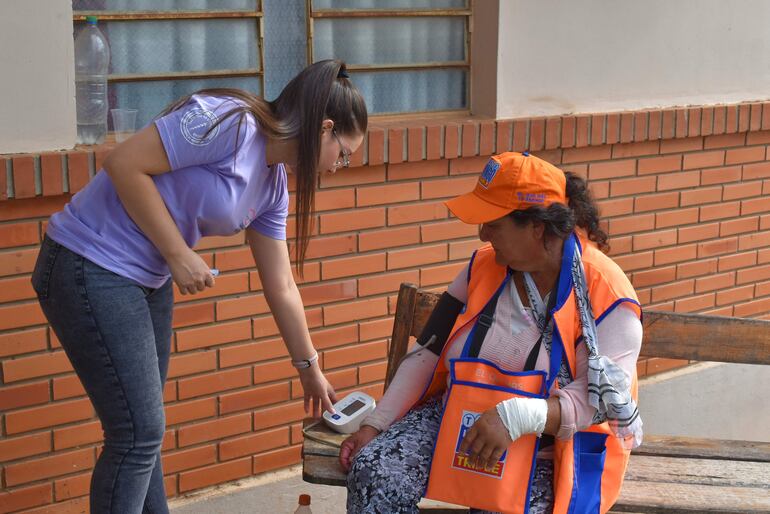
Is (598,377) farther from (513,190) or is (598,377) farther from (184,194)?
(184,194)

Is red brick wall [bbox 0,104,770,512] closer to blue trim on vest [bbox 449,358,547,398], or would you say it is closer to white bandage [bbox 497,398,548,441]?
blue trim on vest [bbox 449,358,547,398]

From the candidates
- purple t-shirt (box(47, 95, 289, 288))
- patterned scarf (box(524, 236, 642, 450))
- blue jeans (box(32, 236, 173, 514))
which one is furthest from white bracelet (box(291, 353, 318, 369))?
patterned scarf (box(524, 236, 642, 450))

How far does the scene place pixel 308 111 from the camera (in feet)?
8.81

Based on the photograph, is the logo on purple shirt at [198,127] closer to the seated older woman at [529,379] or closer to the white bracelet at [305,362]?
the seated older woman at [529,379]

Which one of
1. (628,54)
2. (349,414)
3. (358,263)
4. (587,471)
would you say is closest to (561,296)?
(587,471)

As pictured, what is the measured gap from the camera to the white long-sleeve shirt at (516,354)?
2721mm

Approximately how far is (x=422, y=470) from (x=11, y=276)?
58.9 inches

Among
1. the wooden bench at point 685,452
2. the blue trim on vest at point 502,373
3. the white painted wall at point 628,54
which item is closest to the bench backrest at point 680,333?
the wooden bench at point 685,452

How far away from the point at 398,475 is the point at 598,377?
1.89 ft

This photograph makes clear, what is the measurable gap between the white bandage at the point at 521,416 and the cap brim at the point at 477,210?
1.56 feet

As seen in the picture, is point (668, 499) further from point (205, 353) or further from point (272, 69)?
point (272, 69)

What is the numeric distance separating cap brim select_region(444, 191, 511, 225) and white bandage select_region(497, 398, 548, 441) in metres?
0.48

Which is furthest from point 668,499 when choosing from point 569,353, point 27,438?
point 27,438

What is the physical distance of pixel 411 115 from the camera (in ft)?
14.9
